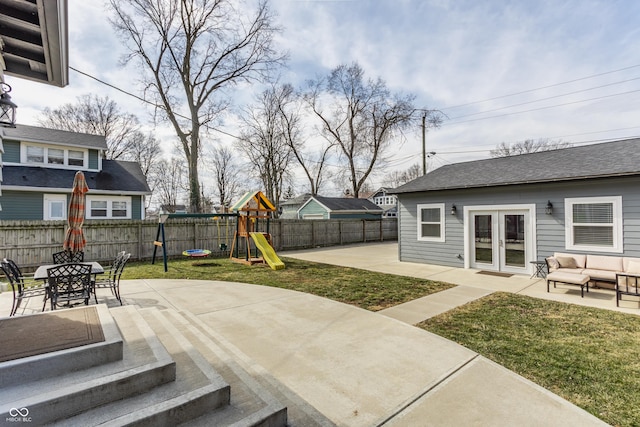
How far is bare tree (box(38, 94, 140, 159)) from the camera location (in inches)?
934

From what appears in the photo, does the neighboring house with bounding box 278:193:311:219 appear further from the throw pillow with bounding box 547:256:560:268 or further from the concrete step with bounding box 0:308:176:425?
the concrete step with bounding box 0:308:176:425

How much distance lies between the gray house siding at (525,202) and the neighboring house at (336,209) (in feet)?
50.4

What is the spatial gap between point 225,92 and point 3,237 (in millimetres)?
13478

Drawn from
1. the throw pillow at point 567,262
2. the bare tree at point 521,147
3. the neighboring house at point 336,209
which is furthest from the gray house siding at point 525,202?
the bare tree at point 521,147

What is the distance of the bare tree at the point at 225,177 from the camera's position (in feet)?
118

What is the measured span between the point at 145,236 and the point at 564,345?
42.1 feet

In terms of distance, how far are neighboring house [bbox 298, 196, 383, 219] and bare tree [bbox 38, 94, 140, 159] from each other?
17898 millimetres

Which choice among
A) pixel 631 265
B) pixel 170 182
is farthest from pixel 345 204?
pixel 170 182

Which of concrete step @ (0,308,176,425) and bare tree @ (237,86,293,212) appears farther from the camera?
bare tree @ (237,86,293,212)

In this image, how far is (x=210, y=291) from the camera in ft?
21.5

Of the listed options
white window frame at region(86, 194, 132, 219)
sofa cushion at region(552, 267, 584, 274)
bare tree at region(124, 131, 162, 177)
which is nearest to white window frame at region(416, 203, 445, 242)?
sofa cushion at region(552, 267, 584, 274)

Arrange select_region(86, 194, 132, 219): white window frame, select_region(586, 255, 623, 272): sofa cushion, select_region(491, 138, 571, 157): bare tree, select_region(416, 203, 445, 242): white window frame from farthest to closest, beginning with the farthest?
select_region(491, 138, 571, 157): bare tree, select_region(86, 194, 132, 219): white window frame, select_region(416, 203, 445, 242): white window frame, select_region(586, 255, 623, 272): sofa cushion

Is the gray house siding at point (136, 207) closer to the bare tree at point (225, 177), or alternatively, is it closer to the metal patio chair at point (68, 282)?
the metal patio chair at point (68, 282)

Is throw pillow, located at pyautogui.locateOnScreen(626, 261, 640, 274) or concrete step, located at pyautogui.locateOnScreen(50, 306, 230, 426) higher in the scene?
throw pillow, located at pyautogui.locateOnScreen(626, 261, 640, 274)
